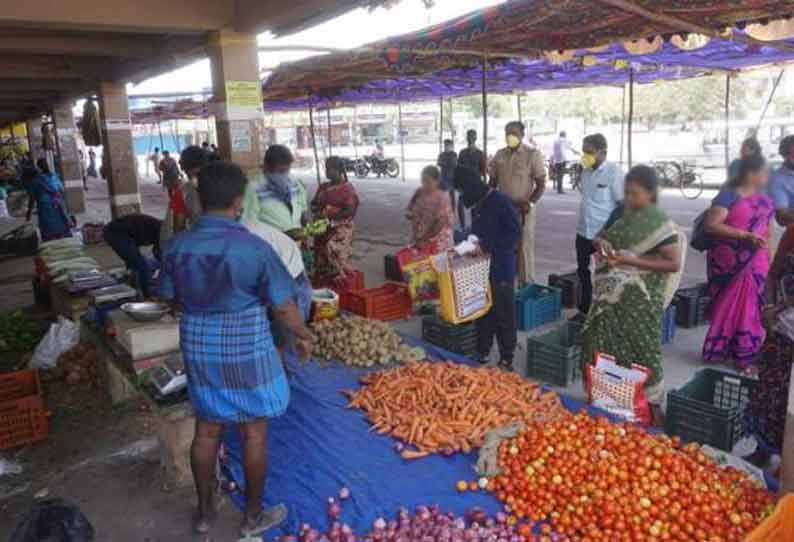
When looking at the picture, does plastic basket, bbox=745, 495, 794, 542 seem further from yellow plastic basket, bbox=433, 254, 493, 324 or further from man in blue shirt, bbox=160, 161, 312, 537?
yellow plastic basket, bbox=433, 254, 493, 324

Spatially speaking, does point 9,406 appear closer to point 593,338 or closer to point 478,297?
point 478,297

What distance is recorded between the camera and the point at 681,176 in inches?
636

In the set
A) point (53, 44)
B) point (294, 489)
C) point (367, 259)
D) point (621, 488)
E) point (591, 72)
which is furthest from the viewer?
point (591, 72)

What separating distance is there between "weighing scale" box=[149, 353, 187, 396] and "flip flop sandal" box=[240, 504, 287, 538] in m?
0.86

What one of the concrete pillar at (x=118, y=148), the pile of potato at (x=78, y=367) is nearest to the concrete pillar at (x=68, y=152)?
the concrete pillar at (x=118, y=148)

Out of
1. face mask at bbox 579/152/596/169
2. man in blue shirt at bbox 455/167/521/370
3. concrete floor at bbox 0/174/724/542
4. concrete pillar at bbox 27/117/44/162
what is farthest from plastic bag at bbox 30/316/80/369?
concrete pillar at bbox 27/117/44/162

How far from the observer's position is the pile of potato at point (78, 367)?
16.9 ft

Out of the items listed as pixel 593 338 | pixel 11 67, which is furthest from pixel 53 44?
pixel 593 338

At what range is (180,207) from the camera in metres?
5.31

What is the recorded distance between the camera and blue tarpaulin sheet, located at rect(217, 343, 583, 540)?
3115mm

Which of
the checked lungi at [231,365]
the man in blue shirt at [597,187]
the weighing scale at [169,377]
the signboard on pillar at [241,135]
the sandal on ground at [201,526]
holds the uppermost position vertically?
the signboard on pillar at [241,135]

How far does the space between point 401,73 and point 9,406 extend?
741 cm

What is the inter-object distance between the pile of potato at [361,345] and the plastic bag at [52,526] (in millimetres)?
2510

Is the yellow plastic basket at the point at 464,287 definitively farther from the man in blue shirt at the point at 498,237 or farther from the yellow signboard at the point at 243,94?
the yellow signboard at the point at 243,94
